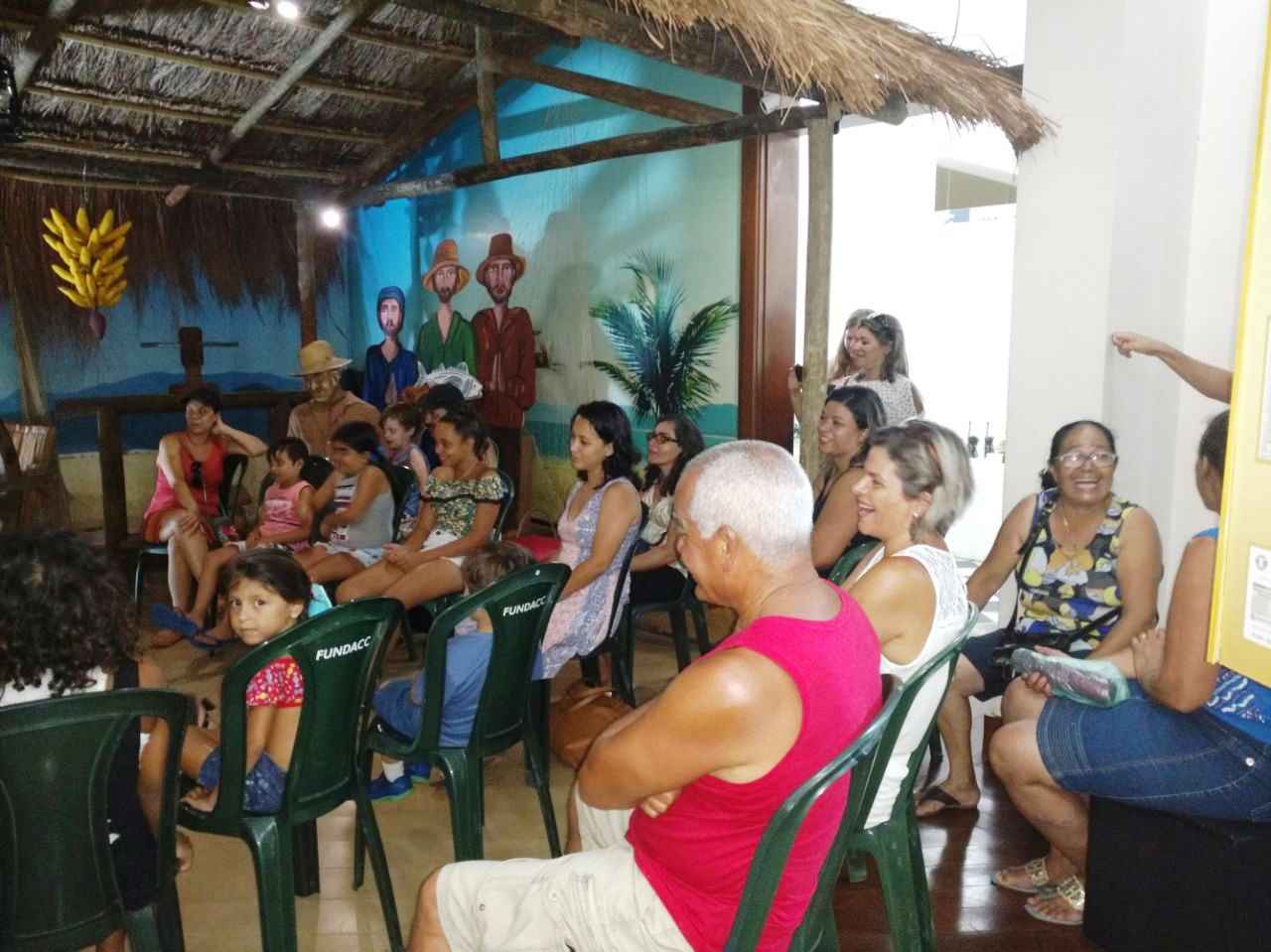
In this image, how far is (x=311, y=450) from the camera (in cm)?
607

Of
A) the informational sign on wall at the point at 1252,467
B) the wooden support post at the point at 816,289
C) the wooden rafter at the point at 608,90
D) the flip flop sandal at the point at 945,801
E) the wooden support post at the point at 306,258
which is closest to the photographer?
the informational sign on wall at the point at 1252,467

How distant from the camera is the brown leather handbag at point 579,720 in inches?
131

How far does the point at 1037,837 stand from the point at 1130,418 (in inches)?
62.2

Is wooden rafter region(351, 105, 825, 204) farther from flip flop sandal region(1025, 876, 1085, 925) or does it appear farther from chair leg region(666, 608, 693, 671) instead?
flip flop sandal region(1025, 876, 1085, 925)

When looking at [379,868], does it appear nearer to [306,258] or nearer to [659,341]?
[659,341]

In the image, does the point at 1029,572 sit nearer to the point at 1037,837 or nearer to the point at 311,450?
the point at 1037,837

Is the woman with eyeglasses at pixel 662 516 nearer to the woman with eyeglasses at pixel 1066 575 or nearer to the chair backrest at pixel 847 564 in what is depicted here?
the chair backrest at pixel 847 564

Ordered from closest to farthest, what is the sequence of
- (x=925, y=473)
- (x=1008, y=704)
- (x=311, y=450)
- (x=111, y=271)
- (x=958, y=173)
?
(x=925, y=473) < (x=1008, y=704) < (x=311, y=450) < (x=958, y=173) < (x=111, y=271)

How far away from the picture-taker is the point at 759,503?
1.57m

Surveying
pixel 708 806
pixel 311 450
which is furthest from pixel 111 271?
pixel 708 806

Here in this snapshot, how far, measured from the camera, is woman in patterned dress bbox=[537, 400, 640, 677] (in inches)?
137

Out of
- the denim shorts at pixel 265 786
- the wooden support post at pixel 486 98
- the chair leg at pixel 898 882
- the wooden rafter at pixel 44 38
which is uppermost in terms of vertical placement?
the wooden rafter at pixel 44 38

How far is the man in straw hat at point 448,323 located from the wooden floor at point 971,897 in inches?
212

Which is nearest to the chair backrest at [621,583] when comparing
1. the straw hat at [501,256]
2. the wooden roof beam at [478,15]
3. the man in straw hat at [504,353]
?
the wooden roof beam at [478,15]
